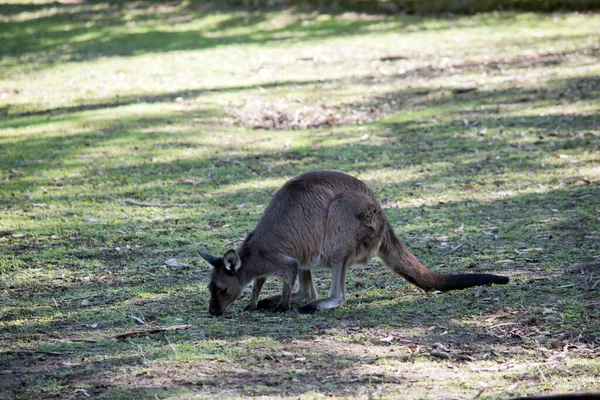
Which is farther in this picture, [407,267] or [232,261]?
[407,267]

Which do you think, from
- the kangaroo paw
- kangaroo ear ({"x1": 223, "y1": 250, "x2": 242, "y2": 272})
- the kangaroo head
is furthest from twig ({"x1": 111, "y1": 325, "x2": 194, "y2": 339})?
the kangaroo paw

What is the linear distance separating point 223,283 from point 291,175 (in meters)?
3.77

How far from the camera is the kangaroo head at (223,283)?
5.08 metres

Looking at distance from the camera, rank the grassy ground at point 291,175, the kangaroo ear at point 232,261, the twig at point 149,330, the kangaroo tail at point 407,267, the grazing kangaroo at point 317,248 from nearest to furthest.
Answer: the grassy ground at point 291,175
the twig at point 149,330
the kangaroo ear at point 232,261
the grazing kangaroo at point 317,248
the kangaroo tail at point 407,267

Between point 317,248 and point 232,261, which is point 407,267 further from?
point 232,261

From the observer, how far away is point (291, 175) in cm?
878

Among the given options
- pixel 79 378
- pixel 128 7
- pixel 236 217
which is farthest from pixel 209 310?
pixel 128 7

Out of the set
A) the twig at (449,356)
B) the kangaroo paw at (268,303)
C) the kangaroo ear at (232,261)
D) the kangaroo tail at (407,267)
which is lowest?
the twig at (449,356)

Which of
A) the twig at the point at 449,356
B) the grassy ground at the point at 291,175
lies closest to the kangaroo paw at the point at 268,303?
the grassy ground at the point at 291,175

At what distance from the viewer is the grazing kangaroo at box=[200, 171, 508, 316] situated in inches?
204

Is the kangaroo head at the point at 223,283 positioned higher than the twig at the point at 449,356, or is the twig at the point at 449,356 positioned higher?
the kangaroo head at the point at 223,283

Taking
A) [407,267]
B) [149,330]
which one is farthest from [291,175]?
[149,330]

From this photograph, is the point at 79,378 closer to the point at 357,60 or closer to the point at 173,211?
the point at 173,211

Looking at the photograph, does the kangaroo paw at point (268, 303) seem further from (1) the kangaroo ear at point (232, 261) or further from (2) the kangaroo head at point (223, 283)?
(1) the kangaroo ear at point (232, 261)
